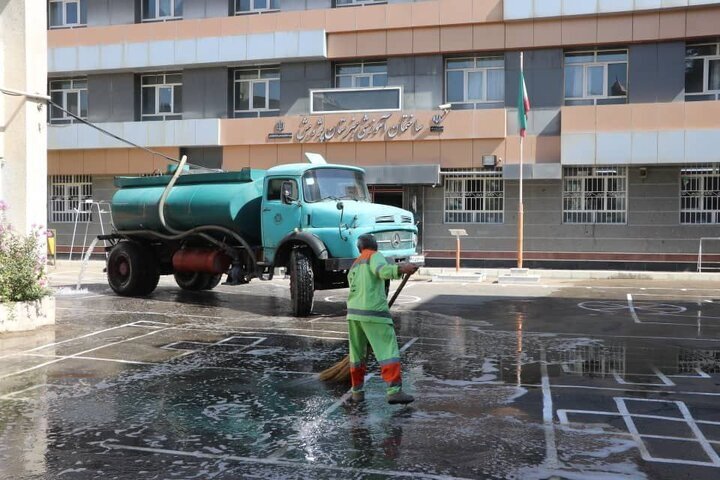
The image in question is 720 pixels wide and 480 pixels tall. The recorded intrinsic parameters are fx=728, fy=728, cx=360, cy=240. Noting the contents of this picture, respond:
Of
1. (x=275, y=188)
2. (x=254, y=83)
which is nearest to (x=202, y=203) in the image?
(x=275, y=188)

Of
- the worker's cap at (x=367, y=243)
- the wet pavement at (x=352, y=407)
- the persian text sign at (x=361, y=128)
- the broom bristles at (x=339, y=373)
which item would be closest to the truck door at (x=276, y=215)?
the wet pavement at (x=352, y=407)

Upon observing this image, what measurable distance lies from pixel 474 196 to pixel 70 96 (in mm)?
16867

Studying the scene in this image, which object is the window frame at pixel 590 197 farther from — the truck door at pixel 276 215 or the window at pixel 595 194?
the truck door at pixel 276 215

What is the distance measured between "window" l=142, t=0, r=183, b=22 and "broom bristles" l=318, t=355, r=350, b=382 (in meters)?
23.5

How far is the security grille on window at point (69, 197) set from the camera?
95.1 feet

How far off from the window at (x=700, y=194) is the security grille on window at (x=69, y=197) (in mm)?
21771

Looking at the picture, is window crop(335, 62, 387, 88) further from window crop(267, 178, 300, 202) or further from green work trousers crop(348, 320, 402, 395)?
green work trousers crop(348, 320, 402, 395)

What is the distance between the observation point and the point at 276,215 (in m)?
13.6

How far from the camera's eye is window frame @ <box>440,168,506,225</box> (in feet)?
80.3

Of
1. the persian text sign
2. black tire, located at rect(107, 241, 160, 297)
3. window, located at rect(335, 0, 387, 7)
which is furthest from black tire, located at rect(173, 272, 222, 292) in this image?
window, located at rect(335, 0, 387, 7)

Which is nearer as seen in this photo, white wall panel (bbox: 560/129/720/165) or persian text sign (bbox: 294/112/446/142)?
white wall panel (bbox: 560/129/720/165)

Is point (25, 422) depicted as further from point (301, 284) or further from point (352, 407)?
point (301, 284)

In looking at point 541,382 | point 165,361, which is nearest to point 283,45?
point 165,361

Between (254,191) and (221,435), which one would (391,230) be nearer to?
(254,191)
